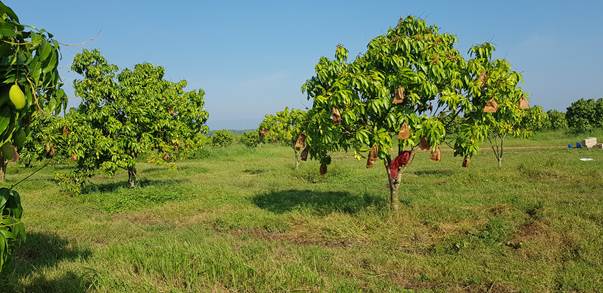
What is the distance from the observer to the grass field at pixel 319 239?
568 cm

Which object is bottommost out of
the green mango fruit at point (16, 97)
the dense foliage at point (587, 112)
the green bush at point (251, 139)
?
the green bush at point (251, 139)

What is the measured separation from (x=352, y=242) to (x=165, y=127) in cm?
894

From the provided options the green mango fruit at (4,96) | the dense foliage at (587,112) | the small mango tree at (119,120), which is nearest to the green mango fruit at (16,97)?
the green mango fruit at (4,96)

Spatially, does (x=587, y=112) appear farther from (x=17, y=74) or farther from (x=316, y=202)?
(x=17, y=74)

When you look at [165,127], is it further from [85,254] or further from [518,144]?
[518,144]

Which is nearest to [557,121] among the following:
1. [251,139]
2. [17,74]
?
[251,139]

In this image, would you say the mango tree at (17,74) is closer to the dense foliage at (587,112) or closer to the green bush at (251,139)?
the green bush at (251,139)

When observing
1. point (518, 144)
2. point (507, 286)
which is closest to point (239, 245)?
point (507, 286)

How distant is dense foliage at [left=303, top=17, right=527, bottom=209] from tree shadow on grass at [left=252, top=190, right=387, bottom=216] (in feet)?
6.64

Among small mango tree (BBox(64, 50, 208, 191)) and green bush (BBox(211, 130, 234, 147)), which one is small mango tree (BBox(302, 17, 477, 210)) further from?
green bush (BBox(211, 130, 234, 147))

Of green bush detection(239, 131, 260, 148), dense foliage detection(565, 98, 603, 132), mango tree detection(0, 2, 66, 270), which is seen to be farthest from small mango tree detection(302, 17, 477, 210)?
dense foliage detection(565, 98, 603, 132)

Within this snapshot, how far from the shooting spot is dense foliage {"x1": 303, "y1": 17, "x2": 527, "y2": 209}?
7879 millimetres

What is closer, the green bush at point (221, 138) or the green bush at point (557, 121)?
the green bush at point (557, 121)

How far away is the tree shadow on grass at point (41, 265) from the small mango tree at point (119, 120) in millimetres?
4992
